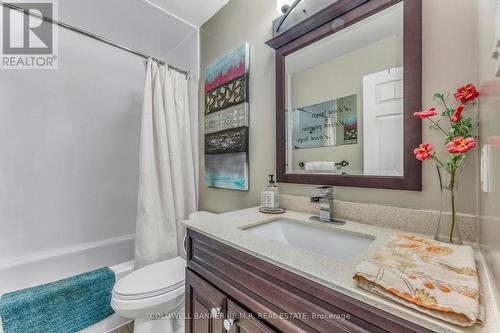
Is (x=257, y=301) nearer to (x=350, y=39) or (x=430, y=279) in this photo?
(x=430, y=279)

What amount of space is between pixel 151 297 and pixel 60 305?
61 centimetres

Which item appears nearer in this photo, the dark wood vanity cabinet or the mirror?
the dark wood vanity cabinet

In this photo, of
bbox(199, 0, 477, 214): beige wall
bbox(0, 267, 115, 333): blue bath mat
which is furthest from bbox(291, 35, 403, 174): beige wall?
bbox(0, 267, 115, 333): blue bath mat

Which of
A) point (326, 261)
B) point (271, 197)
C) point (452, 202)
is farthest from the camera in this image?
point (271, 197)

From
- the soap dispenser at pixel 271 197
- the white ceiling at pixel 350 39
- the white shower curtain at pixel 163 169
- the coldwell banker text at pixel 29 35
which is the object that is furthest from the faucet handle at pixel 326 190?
the coldwell banker text at pixel 29 35

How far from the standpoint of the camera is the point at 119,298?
1.11 metres

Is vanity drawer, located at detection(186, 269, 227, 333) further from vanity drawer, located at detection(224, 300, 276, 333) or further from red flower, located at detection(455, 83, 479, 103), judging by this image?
red flower, located at detection(455, 83, 479, 103)

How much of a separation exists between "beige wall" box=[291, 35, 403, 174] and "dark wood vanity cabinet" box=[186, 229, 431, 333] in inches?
25.6

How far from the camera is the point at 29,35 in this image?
164cm

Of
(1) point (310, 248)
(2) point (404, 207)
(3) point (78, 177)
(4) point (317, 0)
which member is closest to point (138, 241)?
(3) point (78, 177)

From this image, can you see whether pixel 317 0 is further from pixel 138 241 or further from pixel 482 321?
pixel 138 241

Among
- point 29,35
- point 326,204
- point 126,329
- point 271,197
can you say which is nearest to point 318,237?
point 326,204

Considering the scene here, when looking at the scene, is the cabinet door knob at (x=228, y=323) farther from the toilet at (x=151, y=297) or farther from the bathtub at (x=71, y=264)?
the bathtub at (x=71, y=264)

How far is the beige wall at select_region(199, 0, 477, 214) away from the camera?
75cm
